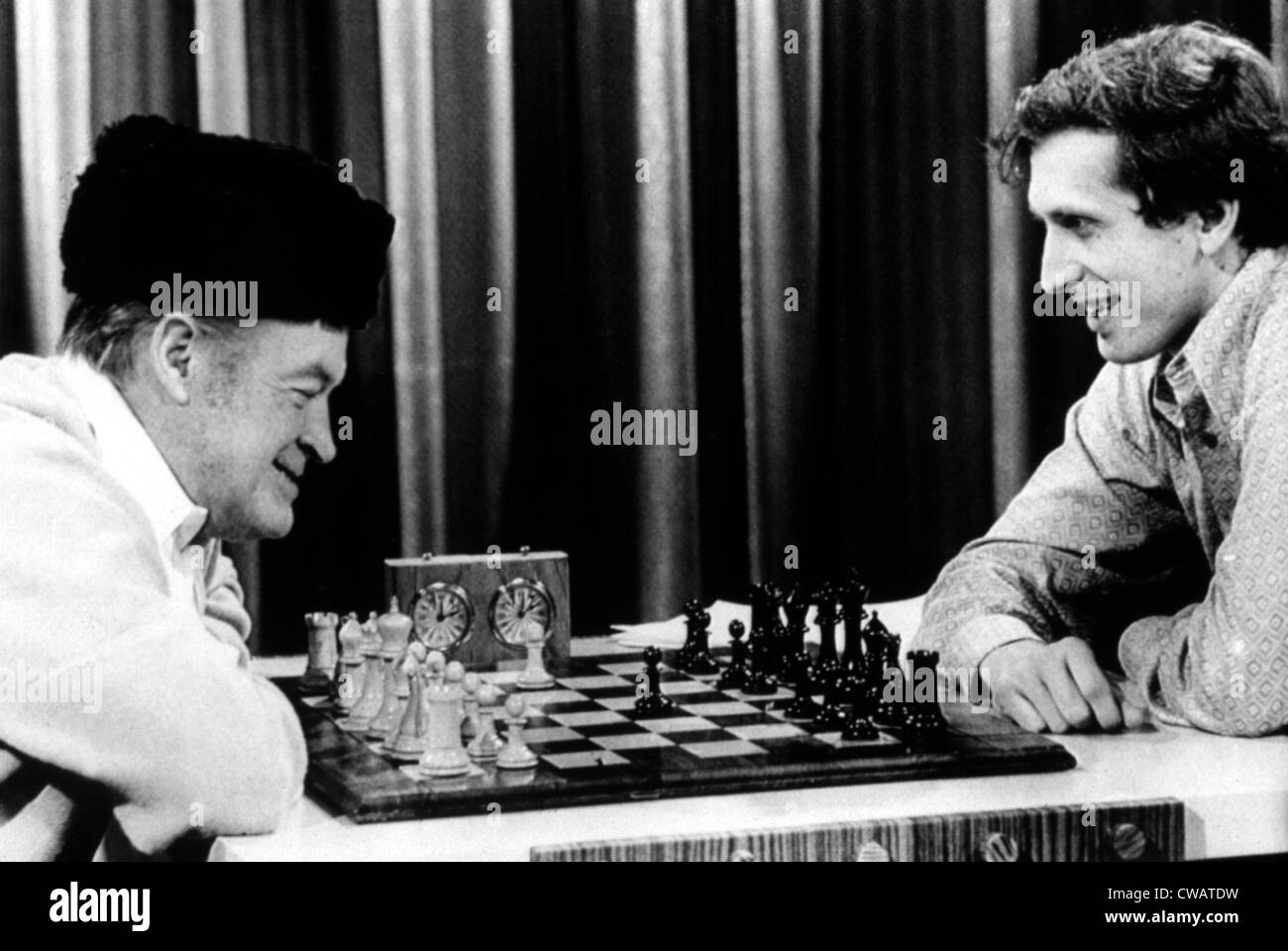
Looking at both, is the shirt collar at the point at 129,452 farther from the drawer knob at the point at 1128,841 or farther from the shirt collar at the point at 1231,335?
the shirt collar at the point at 1231,335

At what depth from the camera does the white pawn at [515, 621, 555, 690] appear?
1879mm

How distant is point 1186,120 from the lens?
1.94m

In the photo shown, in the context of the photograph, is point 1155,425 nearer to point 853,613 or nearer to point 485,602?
point 853,613

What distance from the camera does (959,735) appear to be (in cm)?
163

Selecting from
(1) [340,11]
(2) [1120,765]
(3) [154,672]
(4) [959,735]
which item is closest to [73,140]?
(1) [340,11]

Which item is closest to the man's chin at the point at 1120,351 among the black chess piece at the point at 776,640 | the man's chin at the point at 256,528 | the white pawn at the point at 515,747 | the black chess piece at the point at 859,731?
the black chess piece at the point at 776,640

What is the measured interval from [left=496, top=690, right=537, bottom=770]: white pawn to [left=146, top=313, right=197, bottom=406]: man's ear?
43 cm

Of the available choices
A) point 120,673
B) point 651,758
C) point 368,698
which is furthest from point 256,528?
point 651,758
